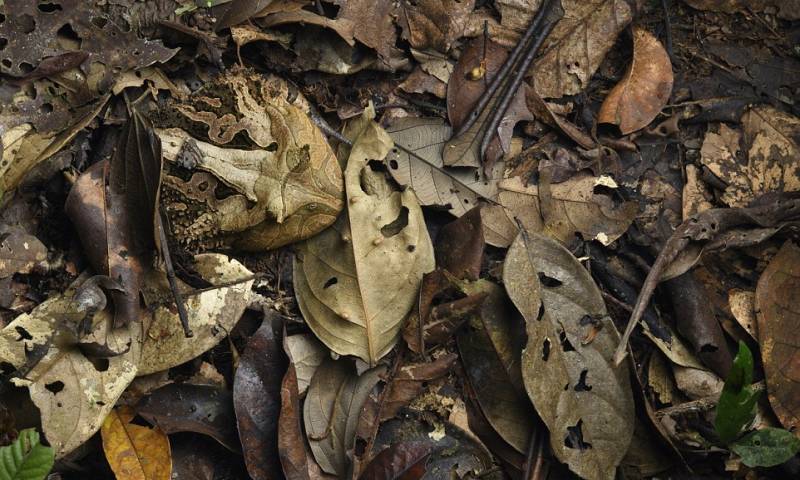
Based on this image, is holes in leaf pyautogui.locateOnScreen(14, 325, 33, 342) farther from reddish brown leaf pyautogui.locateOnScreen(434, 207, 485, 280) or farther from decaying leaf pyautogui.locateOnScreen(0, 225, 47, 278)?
reddish brown leaf pyautogui.locateOnScreen(434, 207, 485, 280)

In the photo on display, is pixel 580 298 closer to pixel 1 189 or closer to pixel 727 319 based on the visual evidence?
pixel 727 319

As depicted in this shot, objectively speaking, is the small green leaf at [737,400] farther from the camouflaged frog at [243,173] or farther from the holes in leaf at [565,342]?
the camouflaged frog at [243,173]

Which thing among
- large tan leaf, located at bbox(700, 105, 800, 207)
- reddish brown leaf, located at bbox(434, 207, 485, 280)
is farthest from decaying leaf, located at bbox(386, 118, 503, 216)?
large tan leaf, located at bbox(700, 105, 800, 207)

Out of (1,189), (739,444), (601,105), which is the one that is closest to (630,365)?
(739,444)

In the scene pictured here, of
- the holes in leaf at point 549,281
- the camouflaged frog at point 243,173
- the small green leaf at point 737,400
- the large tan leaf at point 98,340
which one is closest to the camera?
the large tan leaf at point 98,340

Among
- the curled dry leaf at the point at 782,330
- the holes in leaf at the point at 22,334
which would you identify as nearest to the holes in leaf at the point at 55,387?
the holes in leaf at the point at 22,334

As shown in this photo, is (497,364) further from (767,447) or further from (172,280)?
(172,280)
